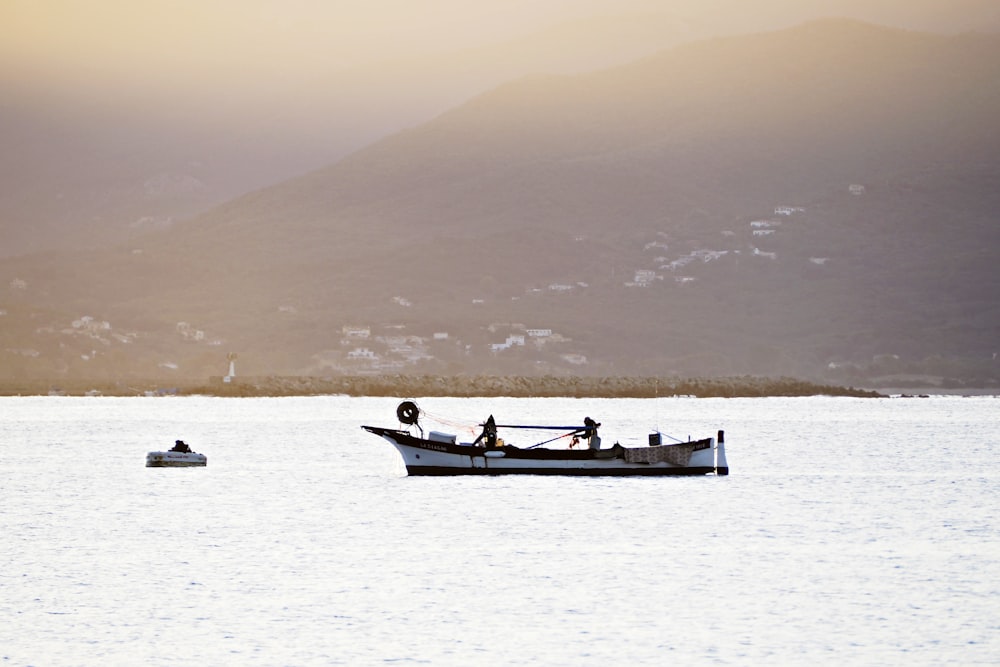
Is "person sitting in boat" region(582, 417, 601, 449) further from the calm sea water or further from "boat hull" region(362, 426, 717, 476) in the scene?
the calm sea water

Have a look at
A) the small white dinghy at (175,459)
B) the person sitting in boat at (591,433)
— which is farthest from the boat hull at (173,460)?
the person sitting in boat at (591,433)

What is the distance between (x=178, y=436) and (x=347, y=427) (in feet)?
56.0

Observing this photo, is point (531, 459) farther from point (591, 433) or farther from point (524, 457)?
point (591, 433)

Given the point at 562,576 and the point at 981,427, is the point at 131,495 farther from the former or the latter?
the point at 981,427

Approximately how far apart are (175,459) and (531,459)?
17.9 meters

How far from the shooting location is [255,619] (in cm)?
2698

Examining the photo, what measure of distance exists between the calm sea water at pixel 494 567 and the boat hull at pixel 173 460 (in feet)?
1.51

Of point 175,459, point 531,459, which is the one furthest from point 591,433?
point 175,459

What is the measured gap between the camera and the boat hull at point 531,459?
5444 centimetres

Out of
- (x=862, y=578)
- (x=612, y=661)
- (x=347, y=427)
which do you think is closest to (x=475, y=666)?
(x=612, y=661)

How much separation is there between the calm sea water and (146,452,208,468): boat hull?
460mm

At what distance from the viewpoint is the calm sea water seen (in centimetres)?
2480

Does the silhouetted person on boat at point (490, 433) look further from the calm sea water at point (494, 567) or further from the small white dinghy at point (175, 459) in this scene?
the small white dinghy at point (175, 459)

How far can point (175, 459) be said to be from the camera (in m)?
64.6
